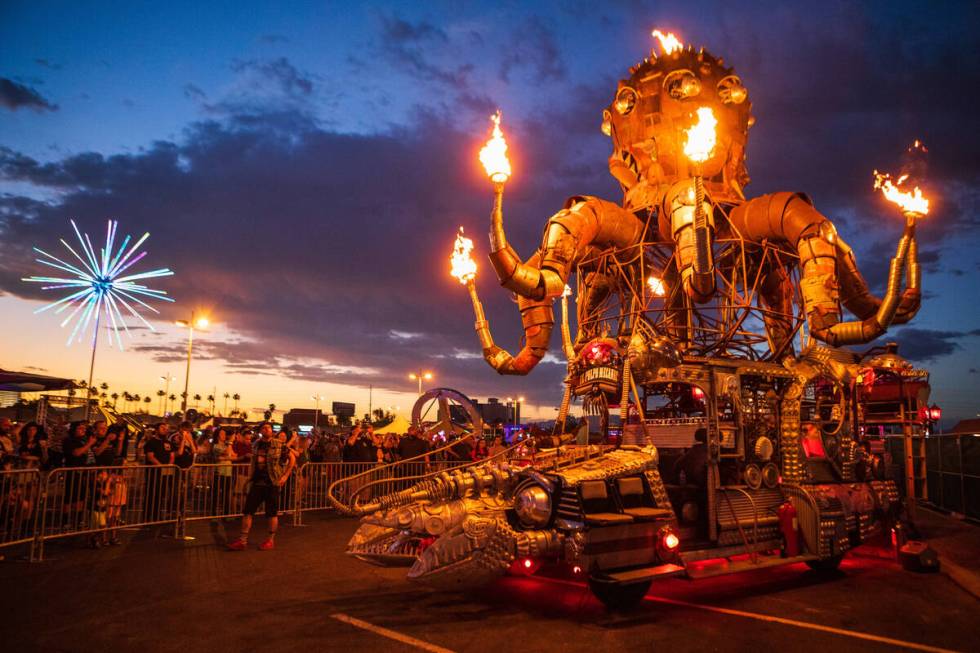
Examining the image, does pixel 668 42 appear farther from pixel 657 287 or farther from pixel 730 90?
pixel 657 287

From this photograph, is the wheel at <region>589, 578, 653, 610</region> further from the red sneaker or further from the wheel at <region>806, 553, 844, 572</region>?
the red sneaker

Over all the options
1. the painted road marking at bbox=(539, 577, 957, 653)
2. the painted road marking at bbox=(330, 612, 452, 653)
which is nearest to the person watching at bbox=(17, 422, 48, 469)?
the painted road marking at bbox=(330, 612, 452, 653)

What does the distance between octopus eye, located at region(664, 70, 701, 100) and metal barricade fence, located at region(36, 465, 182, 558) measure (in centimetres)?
Result: 1220

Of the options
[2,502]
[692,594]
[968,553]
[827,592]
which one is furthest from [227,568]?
[968,553]

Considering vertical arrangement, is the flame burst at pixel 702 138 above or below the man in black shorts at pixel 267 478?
above

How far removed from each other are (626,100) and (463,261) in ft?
18.6

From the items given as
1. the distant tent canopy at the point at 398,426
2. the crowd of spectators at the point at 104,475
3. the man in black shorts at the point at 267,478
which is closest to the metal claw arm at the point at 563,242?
the crowd of spectators at the point at 104,475

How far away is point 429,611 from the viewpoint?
22.7 ft

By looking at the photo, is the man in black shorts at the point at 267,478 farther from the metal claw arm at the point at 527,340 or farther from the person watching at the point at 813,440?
the person watching at the point at 813,440

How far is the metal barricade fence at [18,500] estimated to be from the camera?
9523 millimetres

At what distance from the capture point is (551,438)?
385 inches

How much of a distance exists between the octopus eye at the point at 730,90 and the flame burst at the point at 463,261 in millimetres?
6607

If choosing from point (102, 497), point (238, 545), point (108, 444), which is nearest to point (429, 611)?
point (238, 545)

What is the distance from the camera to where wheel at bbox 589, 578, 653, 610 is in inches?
260
